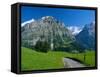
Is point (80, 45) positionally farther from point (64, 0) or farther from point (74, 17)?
point (64, 0)

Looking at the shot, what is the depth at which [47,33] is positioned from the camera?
8.41ft

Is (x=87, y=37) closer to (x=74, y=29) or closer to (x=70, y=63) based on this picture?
(x=74, y=29)

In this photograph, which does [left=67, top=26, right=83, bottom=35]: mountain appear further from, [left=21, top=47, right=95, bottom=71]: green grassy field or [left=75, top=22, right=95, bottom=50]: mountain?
[left=21, top=47, right=95, bottom=71]: green grassy field

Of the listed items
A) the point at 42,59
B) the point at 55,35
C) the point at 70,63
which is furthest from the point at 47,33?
the point at 70,63

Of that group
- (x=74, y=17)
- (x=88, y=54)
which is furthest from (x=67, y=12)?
(x=88, y=54)

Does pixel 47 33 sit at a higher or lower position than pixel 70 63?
higher

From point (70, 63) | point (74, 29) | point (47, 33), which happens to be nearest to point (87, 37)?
point (74, 29)

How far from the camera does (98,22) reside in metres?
2.81

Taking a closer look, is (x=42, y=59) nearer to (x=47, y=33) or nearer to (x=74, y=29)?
(x=47, y=33)

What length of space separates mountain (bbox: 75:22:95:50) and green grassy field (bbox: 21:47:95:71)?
10 centimetres

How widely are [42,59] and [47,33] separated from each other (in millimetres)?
231

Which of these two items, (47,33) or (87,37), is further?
(87,37)

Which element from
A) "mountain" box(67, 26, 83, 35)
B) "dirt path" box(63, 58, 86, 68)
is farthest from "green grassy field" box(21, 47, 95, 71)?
"mountain" box(67, 26, 83, 35)

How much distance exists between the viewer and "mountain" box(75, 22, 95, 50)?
2.71 m
